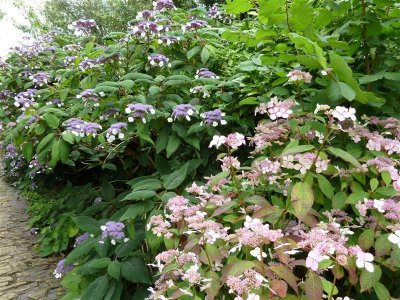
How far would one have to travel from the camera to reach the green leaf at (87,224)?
2.02 metres

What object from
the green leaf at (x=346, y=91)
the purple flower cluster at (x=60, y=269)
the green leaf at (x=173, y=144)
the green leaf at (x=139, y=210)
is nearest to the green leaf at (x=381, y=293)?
the green leaf at (x=346, y=91)

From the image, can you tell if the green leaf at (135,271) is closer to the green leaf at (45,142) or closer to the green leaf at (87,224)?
the green leaf at (87,224)

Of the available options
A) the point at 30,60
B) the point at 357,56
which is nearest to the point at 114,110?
the point at 357,56

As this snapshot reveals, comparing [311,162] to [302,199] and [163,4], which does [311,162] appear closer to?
[302,199]

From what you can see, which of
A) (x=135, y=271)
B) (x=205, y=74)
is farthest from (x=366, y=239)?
(x=205, y=74)

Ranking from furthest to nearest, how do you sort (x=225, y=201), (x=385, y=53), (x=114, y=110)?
(x=114, y=110) → (x=385, y=53) → (x=225, y=201)

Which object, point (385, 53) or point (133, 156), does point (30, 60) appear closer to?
point (133, 156)

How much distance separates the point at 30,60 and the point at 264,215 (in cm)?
394

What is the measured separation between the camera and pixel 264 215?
1.08 meters

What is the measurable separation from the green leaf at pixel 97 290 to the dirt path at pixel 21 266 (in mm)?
1110

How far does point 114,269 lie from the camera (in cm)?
171

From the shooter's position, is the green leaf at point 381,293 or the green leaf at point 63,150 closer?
the green leaf at point 381,293

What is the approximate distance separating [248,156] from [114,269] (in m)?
0.95

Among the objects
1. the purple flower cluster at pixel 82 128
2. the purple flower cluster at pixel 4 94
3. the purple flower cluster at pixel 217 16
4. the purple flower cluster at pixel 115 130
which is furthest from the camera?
the purple flower cluster at pixel 4 94
